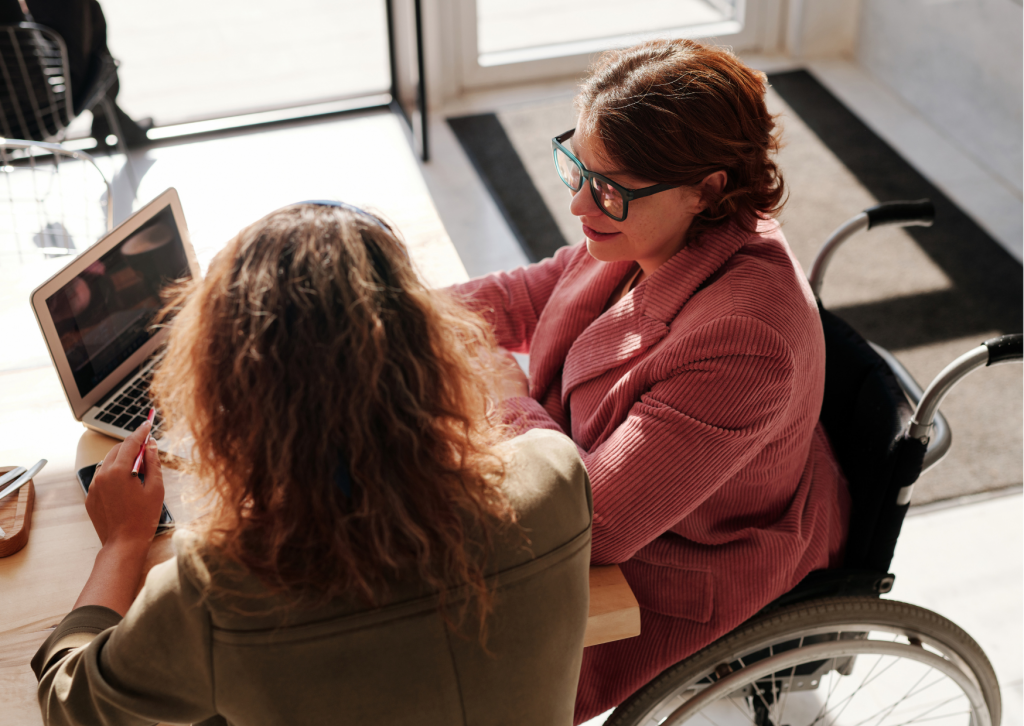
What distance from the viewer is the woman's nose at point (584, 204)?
1360mm

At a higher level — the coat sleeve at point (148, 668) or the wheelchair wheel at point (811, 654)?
the coat sleeve at point (148, 668)

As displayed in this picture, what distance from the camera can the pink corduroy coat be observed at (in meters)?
1.20

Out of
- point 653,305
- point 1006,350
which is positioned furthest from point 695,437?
point 1006,350

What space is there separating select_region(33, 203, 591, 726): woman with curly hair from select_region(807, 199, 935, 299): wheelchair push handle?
95cm

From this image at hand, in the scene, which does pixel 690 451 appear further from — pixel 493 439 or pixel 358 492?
pixel 358 492

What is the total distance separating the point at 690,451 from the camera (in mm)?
1194

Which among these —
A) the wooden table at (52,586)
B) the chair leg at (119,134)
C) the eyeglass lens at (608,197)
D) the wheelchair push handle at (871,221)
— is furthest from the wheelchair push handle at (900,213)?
the chair leg at (119,134)

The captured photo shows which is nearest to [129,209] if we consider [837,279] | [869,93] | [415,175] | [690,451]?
[415,175]

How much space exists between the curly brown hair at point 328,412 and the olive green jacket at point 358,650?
0.03 metres

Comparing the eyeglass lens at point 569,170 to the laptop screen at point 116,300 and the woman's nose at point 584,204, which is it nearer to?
the woman's nose at point 584,204

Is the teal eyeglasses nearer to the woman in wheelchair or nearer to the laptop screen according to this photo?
the woman in wheelchair

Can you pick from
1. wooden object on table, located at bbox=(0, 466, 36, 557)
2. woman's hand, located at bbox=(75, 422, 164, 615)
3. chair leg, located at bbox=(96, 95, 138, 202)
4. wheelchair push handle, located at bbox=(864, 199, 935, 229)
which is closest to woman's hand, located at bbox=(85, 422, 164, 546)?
woman's hand, located at bbox=(75, 422, 164, 615)

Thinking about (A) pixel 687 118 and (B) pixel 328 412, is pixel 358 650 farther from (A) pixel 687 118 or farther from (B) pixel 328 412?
(A) pixel 687 118

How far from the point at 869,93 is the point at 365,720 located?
397 centimetres
